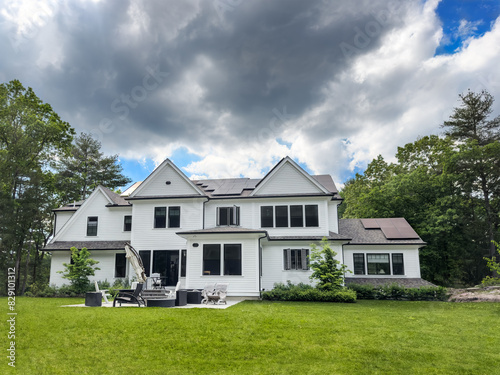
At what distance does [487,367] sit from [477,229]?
2925cm

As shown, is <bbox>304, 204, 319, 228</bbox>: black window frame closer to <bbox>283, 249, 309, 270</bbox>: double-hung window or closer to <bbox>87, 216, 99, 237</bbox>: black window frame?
<bbox>283, 249, 309, 270</bbox>: double-hung window

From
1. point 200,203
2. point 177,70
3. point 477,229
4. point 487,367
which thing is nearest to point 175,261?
point 200,203

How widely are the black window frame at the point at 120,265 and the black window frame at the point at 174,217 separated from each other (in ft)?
12.4

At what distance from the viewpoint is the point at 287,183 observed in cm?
2234

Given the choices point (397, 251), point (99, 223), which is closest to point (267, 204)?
point (397, 251)

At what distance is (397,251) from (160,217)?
15361 millimetres

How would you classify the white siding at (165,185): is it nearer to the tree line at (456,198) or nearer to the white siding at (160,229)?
the white siding at (160,229)

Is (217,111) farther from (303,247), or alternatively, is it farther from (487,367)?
(487,367)

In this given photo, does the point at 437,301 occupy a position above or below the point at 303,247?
below

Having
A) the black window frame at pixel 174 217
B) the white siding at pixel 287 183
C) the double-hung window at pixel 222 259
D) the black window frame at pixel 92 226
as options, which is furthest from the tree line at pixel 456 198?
the black window frame at pixel 92 226

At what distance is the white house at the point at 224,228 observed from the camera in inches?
830

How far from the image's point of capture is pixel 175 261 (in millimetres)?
21641

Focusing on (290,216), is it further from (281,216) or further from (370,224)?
(370,224)

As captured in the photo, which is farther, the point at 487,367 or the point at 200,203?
the point at 200,203
